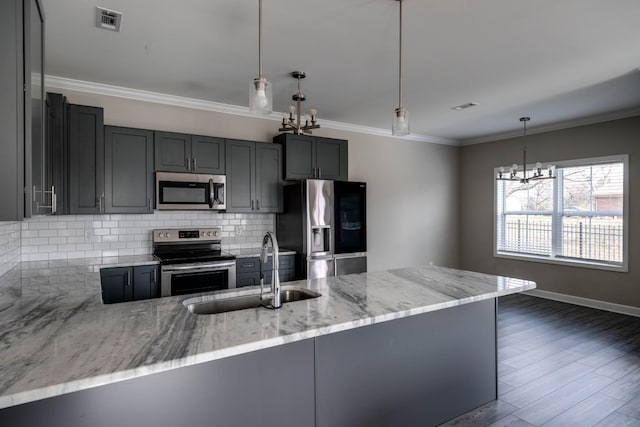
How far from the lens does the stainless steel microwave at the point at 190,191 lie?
380 centimetres

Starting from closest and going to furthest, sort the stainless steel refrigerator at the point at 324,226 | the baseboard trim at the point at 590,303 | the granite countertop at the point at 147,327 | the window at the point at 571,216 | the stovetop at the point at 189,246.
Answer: the granite countertop at the point at 147,327, the stovetop at the point at 189,246, the stainless steel refrigerator at the point at 324,226, the baseboard trim at the point at 590,303, the window at the point at 571,216

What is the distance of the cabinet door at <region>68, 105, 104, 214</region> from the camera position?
3.34 metres

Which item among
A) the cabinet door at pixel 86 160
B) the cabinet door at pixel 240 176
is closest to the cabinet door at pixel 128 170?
the cabinet door at pixel 86 160

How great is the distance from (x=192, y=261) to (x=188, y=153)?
119 centimetres

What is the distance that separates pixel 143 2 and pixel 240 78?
131cm

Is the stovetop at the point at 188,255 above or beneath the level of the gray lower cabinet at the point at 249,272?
above

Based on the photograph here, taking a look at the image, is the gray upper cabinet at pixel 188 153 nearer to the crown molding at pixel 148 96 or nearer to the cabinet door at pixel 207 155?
the cabinet door at pixel 207 155

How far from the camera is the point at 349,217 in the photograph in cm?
472

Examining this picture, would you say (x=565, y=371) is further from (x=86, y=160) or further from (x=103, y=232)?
(x=86, y=160)

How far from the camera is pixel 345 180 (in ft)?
16.2

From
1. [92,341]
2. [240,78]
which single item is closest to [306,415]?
[92,341]

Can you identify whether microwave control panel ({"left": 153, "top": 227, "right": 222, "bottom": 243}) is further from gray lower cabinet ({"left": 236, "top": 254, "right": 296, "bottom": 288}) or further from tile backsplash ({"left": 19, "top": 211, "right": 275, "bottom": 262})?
gray lower cabinet ({"left": 236, "top": 254, "right": 296, "bottom": 288})

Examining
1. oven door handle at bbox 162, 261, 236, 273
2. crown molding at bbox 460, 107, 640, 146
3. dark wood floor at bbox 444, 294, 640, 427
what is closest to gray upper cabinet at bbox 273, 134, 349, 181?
oven door handle at bbox 162, 261, 236, 273

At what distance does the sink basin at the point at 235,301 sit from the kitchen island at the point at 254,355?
3.7 inches
